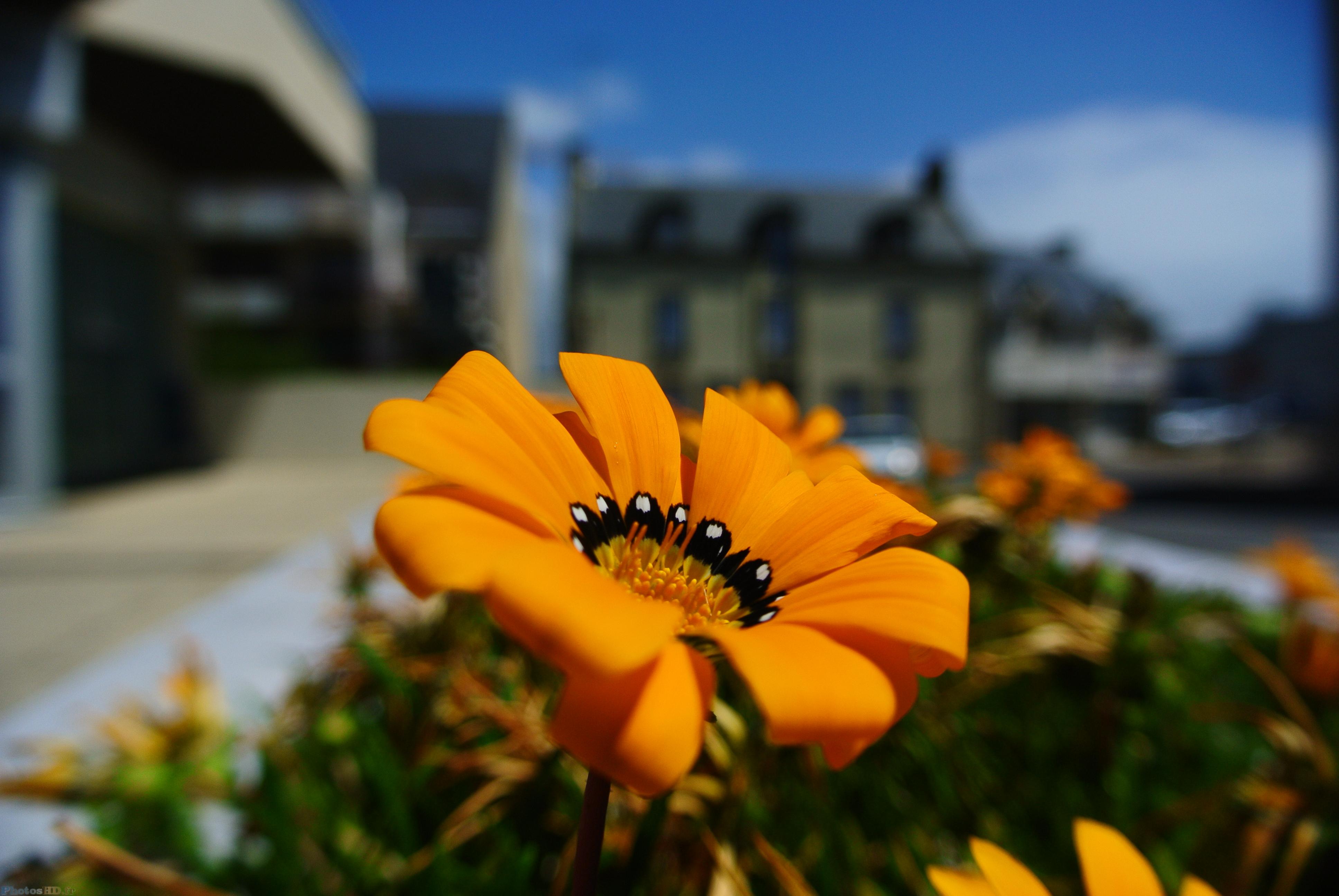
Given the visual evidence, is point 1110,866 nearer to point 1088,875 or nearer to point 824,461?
point 1088,875

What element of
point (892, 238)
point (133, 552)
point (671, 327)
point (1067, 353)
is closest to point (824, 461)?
point (133, 552)

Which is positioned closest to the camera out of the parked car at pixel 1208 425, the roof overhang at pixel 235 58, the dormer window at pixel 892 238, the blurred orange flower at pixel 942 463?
the blurred orange flower at pixel 942 463

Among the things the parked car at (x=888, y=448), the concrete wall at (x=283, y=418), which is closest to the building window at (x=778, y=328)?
the parked car at (x=888, y=448)

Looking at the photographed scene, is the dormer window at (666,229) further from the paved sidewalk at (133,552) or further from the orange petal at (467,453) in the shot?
the orange petal at (467,453)

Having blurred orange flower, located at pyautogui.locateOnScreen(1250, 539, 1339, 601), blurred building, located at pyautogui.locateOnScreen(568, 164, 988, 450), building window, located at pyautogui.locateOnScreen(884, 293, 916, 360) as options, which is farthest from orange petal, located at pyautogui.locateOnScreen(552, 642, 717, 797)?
building window, located at pyautogui.locateOnScreen(884, 293, 916, 360)

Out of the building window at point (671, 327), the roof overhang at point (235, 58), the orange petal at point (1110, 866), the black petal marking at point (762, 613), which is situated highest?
the roof overhang at point (235, 58)

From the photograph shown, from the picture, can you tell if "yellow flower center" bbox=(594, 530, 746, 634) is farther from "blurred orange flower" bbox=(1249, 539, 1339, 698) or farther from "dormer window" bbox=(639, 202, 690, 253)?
"dormer window" bbox=(639, 202, 690, 253)
